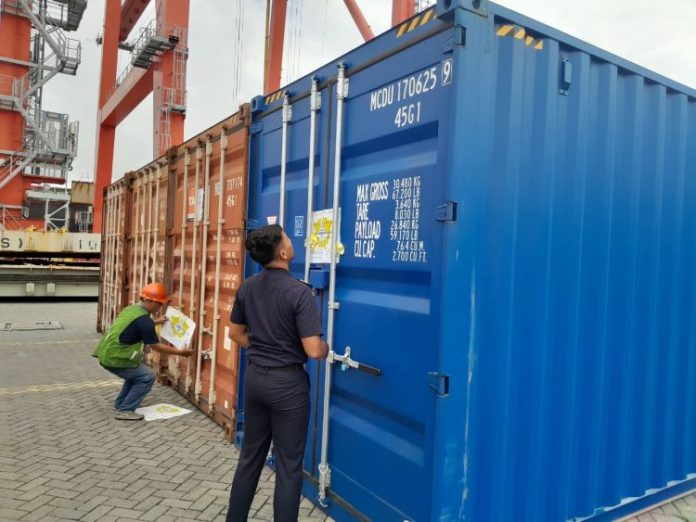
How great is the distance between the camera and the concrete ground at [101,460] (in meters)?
3.47

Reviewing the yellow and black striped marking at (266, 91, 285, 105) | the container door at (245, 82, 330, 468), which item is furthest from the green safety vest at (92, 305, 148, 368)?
the yellow and black striped marking at (266, 91, 285, 105)

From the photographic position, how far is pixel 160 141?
72.8 ft

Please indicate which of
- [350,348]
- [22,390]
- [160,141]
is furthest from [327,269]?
[160,141]

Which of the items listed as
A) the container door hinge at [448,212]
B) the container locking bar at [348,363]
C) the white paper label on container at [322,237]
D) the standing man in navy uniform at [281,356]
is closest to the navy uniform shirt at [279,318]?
the standing man in navy uniform at [281,356]

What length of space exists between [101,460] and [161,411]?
1282mm

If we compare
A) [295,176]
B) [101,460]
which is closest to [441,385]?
[295,176]

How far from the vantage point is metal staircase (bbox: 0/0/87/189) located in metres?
26.0

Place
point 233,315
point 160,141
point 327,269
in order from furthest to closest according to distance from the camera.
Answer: point 160,141, point 327,269, point 233,315

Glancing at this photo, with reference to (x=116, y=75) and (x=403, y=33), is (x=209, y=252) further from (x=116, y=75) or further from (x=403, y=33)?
(x=116, y=75)

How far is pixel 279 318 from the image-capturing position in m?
2.77

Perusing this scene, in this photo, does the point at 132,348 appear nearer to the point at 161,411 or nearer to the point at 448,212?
the point at 161,411

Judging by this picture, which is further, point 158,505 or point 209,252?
point 209,252

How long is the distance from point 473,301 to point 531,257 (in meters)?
0.46

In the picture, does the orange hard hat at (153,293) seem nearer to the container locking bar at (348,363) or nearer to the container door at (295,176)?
the container door at (295,176)
